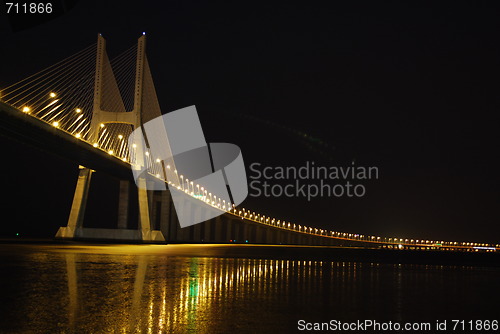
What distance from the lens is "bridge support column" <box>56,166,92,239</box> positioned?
4062cm

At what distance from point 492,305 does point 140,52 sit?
3769 centimetres

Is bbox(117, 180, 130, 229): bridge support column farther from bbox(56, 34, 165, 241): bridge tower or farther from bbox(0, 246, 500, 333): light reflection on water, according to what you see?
bbox(0, 246, 500, 333): light reflection on water

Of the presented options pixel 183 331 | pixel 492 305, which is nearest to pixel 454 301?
pixel 492 305

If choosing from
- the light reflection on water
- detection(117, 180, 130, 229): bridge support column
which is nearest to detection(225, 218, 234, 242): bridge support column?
detection(117, 180, 130, 229): bridge support column

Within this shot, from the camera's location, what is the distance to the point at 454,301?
9.17 m

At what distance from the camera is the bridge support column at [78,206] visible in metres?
40.6

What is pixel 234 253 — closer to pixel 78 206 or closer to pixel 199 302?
pixel 78 206

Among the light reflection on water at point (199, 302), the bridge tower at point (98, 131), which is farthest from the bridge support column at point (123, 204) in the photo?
the light reflection on water at point (199, 302)

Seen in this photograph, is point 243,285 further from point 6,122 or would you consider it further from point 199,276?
point 6,122

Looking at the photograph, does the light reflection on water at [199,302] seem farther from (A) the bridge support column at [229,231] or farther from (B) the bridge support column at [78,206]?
(A) the bridge support column at [229,231]

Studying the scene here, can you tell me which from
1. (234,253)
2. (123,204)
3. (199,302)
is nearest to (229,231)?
(123,204)

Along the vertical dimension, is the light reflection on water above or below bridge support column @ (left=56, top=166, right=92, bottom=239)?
Answer: below

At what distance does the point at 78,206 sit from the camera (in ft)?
135

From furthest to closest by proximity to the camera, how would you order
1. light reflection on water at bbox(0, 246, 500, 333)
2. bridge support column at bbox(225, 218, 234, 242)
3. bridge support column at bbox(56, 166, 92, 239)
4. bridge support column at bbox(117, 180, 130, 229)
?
bridge support column at bbox(225, 218, 234, 242) < bridge support column at bbox(117, 180, 130, 229) < bridge support column at bbox(56, 166, 92, 239) < light reflection on water at bbox(0, 246, 500, 333)
